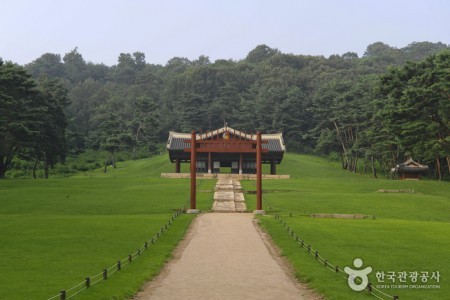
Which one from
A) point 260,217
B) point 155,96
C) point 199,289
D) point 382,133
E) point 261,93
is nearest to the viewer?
point 199,289

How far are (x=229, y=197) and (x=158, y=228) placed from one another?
51.3 ft

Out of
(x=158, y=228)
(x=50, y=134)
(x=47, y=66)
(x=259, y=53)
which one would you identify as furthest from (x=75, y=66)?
(x=158, y=228)

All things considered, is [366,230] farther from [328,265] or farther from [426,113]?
[426,113]

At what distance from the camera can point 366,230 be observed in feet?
86.5

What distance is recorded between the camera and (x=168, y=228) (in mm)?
26875

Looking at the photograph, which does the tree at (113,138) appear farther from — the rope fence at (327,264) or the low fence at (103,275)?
the low fence at (103,275)

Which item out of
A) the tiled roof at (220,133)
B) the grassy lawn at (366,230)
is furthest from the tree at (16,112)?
the grassy lawn at (366,230)

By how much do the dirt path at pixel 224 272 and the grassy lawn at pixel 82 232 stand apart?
0.73 meters

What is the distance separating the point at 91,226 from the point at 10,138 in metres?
30.1

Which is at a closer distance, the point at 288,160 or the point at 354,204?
A: the point at 354,204

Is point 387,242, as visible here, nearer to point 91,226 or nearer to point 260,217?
point 260,217

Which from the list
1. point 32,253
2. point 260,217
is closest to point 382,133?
point 260,217

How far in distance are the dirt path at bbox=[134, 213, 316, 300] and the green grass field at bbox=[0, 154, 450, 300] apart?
Result: 2.05ft

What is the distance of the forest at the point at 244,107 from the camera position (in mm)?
52188
